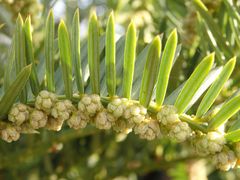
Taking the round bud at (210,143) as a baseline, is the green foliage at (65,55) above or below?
above

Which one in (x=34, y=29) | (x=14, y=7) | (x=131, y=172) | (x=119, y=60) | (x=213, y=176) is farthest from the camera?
(x=213, y=176)

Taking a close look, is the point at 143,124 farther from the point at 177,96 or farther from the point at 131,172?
the point at 131,172

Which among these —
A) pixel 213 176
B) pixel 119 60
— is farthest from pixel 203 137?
pixel 213 176

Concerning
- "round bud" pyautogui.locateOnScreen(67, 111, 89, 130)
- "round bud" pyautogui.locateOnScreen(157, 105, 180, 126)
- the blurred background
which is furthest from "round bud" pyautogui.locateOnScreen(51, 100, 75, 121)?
the blurred background

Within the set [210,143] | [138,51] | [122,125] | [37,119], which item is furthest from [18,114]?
[138,51]

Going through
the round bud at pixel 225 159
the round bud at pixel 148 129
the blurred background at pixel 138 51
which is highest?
the round bud at pixel 148 129

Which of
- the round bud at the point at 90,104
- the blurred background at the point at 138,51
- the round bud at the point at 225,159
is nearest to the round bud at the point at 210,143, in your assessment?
the round bud at the point at 225,159

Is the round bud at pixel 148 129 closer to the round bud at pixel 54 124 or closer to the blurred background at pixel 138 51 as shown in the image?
the round bud at pixel 54 124

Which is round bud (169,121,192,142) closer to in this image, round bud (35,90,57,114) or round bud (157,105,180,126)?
round bud (157,105,180,126)
